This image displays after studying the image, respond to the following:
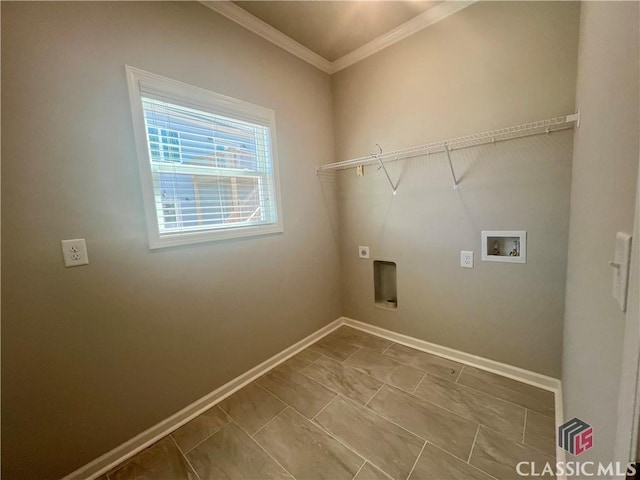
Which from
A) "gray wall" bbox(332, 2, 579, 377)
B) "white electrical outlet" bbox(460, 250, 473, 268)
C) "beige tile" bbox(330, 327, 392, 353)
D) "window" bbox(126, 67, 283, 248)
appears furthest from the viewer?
"beige tile" bbox(330, 327, 392, 353)


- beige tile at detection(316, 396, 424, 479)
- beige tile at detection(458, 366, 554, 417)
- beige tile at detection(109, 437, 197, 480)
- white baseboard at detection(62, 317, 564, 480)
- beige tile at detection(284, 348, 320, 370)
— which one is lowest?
beige tile at detection(109, 437, 197, 480)

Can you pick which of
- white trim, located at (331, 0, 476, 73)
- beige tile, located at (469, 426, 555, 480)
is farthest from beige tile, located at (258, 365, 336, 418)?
white trim, located at (331, 0, 476, 73)

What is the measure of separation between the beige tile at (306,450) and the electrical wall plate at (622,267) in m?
1.37

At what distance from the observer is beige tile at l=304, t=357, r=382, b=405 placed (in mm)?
1777

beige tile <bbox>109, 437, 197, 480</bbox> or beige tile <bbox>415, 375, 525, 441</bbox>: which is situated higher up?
beige tile <bbox>415, 375, 525, 441</bbox>

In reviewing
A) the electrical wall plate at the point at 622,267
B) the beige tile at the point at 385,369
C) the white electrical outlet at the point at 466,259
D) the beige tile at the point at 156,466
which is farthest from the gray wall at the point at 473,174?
the beige tile at the point at 156,466

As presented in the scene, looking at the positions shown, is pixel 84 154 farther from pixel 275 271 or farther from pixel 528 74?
pixel 528 74

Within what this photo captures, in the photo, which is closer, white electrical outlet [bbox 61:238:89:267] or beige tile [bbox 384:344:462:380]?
white electrical outlet [bbox 61:238:89:267]

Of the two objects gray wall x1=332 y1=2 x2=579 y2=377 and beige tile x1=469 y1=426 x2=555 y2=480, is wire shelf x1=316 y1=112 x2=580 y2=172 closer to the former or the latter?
gray wall x1=332 y1=2 x2=579 y2=377

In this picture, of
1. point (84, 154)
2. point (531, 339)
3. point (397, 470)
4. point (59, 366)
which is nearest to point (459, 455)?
point (397, 470)

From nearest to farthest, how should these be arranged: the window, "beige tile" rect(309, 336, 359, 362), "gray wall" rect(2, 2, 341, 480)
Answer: "gray wall" rect(2, 2, 341, 480) → the window → "beige tile" rect(309, 336, 359, 362)

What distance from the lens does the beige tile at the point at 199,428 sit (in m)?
1.47

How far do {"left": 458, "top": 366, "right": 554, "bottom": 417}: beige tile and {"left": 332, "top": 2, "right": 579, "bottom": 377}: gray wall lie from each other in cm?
14

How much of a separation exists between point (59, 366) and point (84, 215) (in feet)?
2.43
